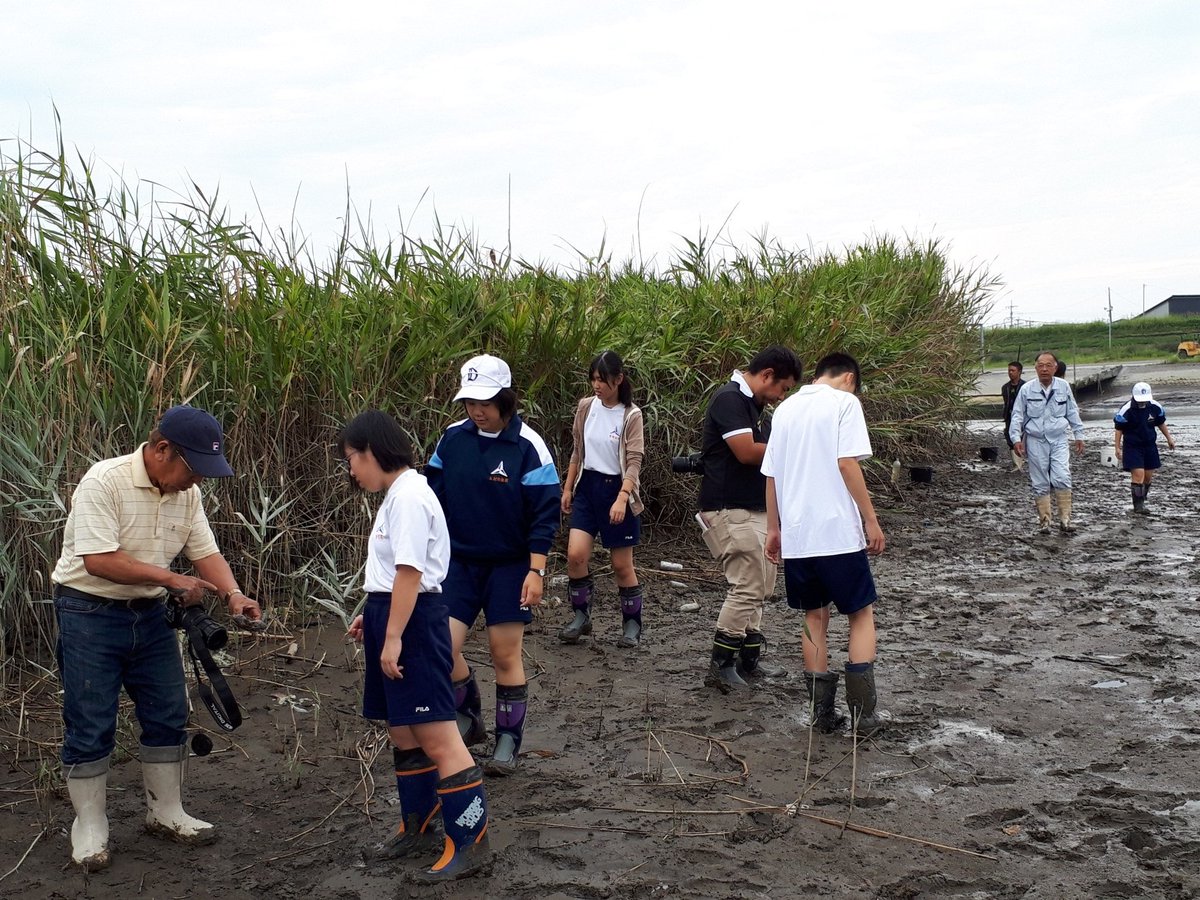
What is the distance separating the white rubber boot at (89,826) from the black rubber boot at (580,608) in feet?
11.0

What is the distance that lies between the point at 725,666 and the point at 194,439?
3245 mm

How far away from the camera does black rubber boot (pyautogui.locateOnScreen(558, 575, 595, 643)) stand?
22.7ft

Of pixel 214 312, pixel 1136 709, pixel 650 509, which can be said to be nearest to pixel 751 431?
pixel 1136 709

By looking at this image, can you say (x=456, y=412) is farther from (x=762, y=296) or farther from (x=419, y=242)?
(x=762, y=296)

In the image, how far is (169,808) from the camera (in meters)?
4.07

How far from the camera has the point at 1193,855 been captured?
3744 mm

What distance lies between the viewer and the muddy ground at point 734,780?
12.3ft

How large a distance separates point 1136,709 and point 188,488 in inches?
175

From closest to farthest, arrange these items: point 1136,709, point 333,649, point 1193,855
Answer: point 1193,855
point 1136,709
point 333,649

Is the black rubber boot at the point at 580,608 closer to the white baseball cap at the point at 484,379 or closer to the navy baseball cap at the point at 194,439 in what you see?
the white baseball cap at the point at 484,379

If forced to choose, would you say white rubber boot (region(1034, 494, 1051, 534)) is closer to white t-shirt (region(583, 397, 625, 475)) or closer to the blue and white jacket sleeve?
white t-shirt (region(583, 397, 625, 475))

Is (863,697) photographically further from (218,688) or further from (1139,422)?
(1139,422)

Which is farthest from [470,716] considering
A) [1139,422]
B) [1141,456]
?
[1139,422]

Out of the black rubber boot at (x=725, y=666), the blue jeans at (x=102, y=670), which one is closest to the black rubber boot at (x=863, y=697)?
the black rubber boot at (x=725, y=666)
